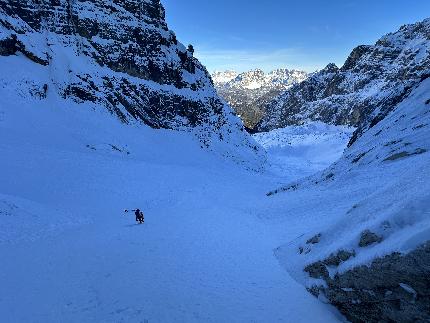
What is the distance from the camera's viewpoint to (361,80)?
118m

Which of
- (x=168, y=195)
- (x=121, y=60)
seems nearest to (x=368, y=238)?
(x=168, y=195)

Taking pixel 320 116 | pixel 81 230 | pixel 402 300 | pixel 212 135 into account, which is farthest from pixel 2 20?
pixel 320 116

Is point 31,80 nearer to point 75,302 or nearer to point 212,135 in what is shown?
point 212,135

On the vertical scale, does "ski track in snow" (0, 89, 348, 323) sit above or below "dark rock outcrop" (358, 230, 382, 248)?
above

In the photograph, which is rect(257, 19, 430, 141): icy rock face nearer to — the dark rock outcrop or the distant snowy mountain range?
the distant snowy mountain range

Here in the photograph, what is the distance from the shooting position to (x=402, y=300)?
816 centimetres

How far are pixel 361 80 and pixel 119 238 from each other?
114255mm

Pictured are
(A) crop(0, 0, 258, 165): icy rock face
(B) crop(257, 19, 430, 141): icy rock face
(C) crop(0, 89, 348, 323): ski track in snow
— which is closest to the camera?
(C) crop(0, 89, 348, 323): ski track in snow

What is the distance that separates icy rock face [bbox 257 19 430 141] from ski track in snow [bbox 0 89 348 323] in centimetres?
7404

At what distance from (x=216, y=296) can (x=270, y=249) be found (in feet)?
16.1

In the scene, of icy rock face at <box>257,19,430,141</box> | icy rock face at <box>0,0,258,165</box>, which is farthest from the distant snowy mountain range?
icy rock face at <box>257,19,430,141</box>

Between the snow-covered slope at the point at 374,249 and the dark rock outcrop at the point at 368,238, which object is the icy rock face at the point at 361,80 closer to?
the snow-covered slope at the point at 374,249

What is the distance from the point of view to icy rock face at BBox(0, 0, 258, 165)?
44.2m

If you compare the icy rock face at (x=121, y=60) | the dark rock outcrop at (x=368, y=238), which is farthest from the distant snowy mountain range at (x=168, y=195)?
the icy rock face at (x=121, y=60)
